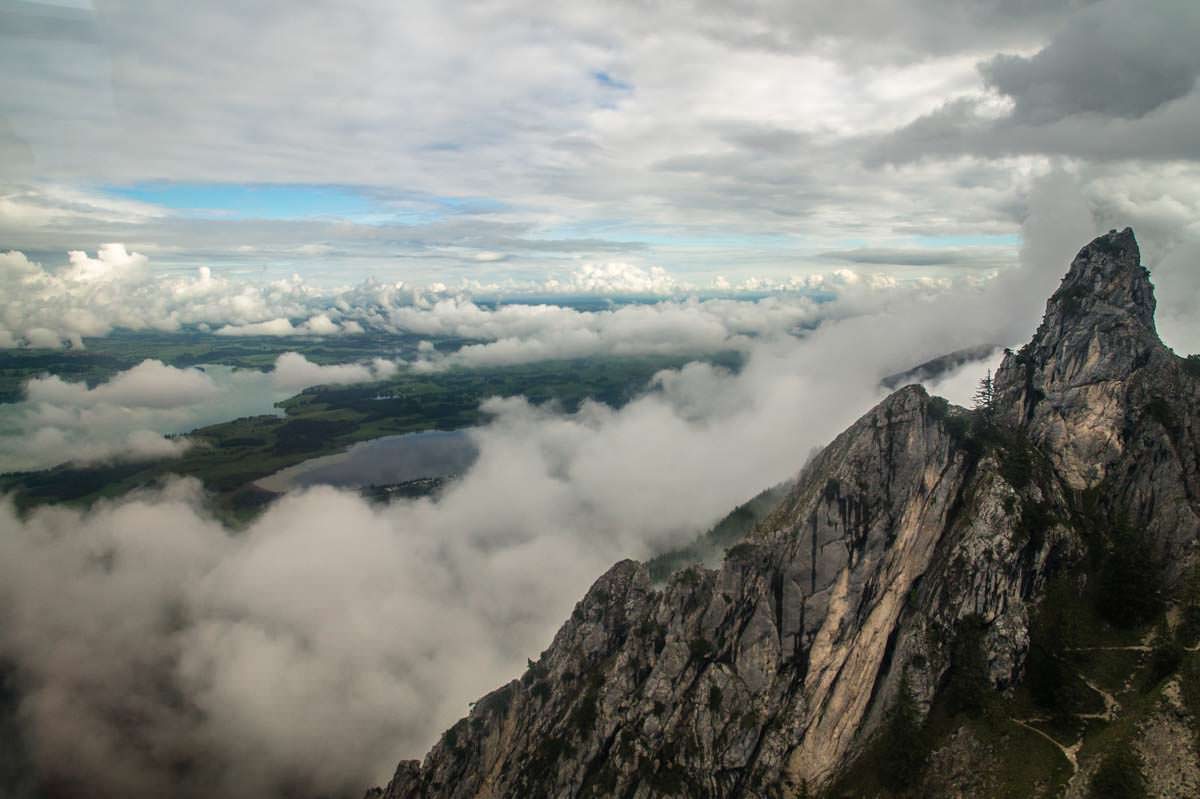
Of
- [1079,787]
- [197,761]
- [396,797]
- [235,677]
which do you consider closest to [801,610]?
[1079,787]

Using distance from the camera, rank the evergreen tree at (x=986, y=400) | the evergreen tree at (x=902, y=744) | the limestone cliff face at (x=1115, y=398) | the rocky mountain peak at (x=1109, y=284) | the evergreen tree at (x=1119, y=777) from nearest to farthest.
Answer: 1. the evergreen tree at (x=1119, y=777)
2. the evergreen tree at (x=902, y=744)
3. the limestone cliff face at (x=1115, y=398)
4. the rocky mountain peak at (x=1109, y=284)
5. the evergreen tree at (x=986, y=400)

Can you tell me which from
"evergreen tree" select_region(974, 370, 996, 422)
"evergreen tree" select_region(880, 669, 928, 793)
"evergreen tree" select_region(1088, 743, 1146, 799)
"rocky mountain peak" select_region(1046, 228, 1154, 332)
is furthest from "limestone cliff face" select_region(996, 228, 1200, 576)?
"evergreen tree" select_region(880, 669, 928, 793)

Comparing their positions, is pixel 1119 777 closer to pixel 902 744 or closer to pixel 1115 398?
pixel 902 744

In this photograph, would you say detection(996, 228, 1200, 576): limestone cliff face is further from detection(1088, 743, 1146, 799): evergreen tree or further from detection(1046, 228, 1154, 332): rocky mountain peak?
detection(1088, 743, 1146, 799): evergreen tree

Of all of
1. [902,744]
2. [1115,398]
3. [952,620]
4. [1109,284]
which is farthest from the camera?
[1109,284]

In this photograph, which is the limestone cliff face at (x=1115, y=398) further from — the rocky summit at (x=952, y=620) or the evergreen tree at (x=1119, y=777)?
the evergreen tree at (x=1119, y=777)

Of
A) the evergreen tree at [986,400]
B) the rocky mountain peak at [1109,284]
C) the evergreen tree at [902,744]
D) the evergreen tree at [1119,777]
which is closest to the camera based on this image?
the evergreen tree at [1119,777]

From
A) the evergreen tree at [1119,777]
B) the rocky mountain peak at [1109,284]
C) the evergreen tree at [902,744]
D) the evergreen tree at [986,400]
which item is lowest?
the evergreen tree at [902,744]

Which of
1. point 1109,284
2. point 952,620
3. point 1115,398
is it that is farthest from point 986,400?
point 952,620

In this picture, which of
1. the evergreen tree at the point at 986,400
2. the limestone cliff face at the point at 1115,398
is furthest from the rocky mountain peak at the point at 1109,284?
the evergreen tree at the point at 986,400

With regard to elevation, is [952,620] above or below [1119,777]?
above
